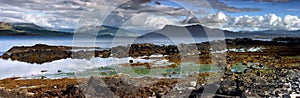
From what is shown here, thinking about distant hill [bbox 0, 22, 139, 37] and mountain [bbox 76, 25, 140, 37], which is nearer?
mountain [bbox 76, 25, 140, 37]

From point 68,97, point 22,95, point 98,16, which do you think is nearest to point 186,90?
point 68,97

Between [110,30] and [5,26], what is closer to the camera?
[110,30]

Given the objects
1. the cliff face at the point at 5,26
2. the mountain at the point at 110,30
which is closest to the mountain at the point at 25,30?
the cliff face at the point at 5,26

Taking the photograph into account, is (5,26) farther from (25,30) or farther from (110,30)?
(110,30)

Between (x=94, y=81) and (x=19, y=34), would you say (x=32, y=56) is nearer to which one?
(x=94, y=81)

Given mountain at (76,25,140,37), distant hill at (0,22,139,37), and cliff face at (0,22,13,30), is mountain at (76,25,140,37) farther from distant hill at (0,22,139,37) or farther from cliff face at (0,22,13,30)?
cliff face at (0,22,13,30)

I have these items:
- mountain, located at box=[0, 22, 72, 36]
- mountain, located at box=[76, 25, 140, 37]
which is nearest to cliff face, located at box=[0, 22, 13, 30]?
mountain, located at box=[0, 22, 72, 36]

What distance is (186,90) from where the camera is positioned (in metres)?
12.8

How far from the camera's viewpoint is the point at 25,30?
134 metres

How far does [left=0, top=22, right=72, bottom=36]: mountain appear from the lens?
4862 inches

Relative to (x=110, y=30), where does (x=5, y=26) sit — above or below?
above

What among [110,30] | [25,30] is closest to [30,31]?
[25,30]

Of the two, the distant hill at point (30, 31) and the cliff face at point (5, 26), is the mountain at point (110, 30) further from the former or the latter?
the cliff face at point (5, 26)

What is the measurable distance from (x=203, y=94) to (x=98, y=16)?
30.9 ft
